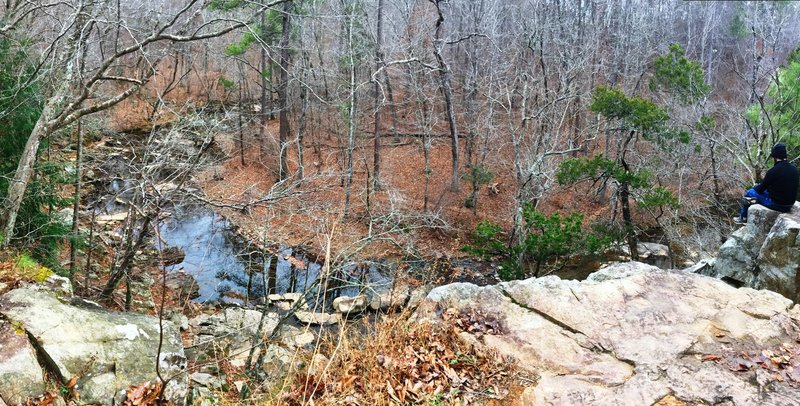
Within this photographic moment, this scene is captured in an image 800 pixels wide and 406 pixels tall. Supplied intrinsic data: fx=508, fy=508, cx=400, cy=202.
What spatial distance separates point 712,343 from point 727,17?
121 ft

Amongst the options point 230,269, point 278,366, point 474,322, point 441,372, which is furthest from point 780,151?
point 230,269

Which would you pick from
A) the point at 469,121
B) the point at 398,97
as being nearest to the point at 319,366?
the point at 469,121

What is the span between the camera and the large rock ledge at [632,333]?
4.65 metres

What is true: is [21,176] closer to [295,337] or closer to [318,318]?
[295,337]

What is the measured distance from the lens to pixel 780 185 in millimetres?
7570

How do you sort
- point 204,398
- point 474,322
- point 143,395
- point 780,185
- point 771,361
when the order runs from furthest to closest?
point 780,185
point 474,322
point 204,398
point 771,361
point 143,395

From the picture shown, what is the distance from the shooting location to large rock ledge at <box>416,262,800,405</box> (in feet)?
15.3

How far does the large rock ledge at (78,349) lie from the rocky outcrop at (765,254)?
315 inches

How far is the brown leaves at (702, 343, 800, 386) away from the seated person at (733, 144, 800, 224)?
3.19 metres

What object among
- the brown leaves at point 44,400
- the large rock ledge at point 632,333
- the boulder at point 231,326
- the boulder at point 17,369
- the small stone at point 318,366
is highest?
the boulder at point 17,369

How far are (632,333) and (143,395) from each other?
500 centimetres

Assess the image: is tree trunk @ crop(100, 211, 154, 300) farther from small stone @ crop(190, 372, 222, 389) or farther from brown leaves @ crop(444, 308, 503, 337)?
brown leaves @ crop(444, 308, 503, 337)

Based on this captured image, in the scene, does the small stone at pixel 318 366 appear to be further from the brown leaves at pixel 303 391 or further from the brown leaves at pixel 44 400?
the brown leaves at pixel 44 400

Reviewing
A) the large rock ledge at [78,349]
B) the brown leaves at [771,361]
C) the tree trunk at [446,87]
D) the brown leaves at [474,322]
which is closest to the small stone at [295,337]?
the large rock ledge at [78,349]
